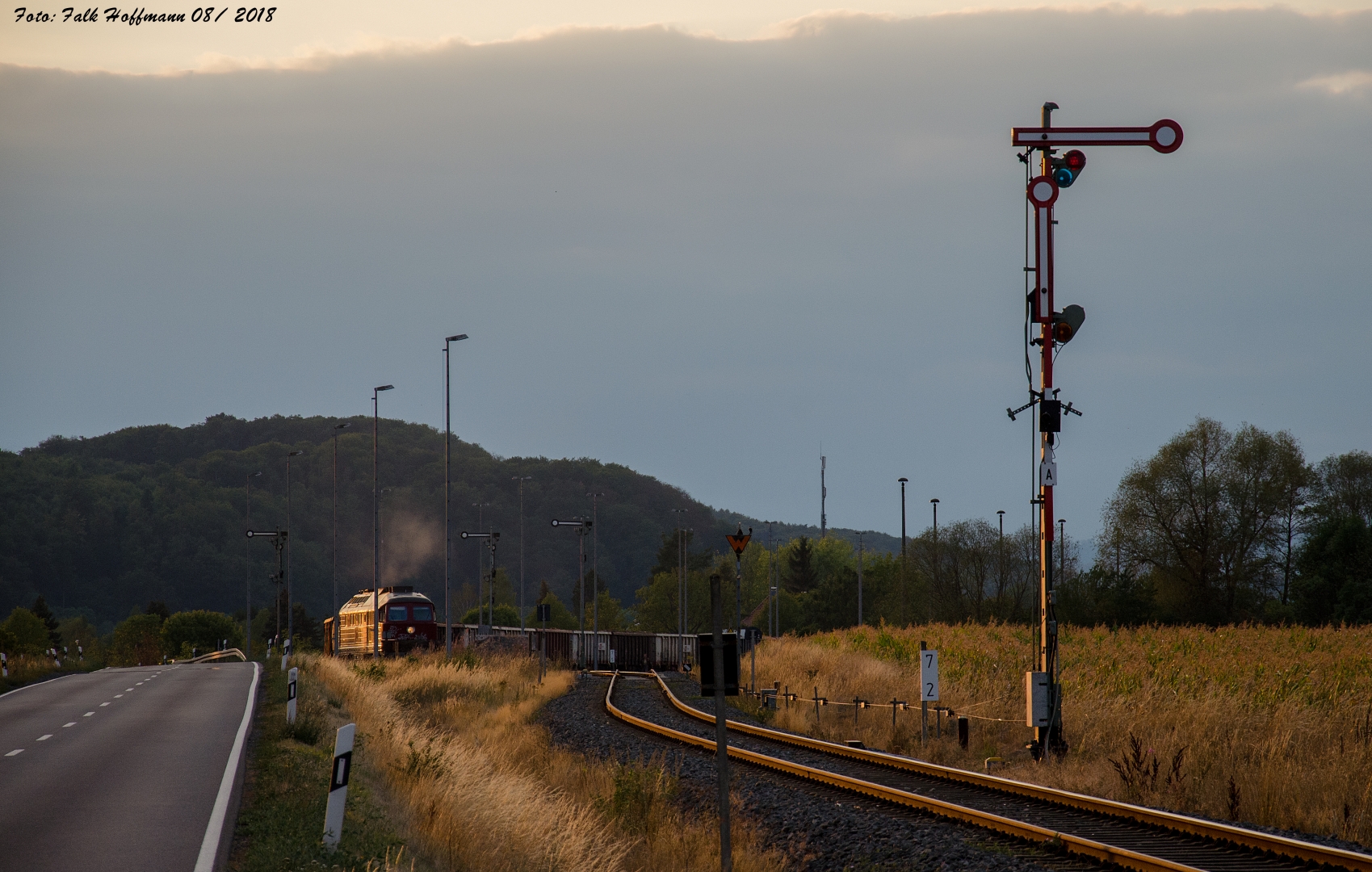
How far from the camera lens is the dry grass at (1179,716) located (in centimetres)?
1360

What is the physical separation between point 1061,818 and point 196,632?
4005 inches

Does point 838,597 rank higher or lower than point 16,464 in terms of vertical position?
lower

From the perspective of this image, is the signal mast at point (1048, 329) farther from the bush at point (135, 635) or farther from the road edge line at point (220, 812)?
the bush at point (135, 635)

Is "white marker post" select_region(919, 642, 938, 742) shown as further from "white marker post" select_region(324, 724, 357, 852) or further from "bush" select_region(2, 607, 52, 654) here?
"bush" select_region(2, 607, 52, 654)

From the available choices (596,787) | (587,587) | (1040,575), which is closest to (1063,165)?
(1040,575)

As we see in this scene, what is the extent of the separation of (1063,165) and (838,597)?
95977 millimetres

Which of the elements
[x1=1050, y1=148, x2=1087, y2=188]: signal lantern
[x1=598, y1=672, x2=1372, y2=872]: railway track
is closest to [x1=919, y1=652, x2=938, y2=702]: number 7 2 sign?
[x1=598, y1=672, x2=1372, y2=872]: railway track

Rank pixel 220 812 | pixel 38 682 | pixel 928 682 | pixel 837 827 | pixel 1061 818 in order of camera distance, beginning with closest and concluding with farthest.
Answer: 1. pixel 220 812
2. pixel 1061 818
3. pixel 837 827
4. pixel 928 682
5. pixel 38 682

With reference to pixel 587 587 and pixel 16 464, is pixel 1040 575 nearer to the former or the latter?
pixel 587 587

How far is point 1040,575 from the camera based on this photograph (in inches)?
707

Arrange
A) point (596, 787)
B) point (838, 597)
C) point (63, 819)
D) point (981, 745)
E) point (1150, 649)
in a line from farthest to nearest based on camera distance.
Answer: point (838, 597)
point (1150, 649)
point (981, 745)
point (596, 787)
point (63, 819)

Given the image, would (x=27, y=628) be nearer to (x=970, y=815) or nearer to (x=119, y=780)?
(x=119, y=780)

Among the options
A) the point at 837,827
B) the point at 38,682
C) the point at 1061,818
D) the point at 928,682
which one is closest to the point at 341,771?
the point at 837,827

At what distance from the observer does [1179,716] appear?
17.7 m
